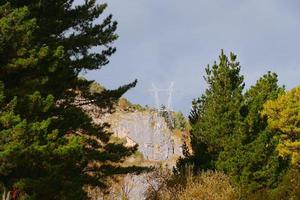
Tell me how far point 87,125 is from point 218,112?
46.9ft

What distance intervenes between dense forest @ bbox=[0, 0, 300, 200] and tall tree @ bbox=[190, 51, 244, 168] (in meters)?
0.07

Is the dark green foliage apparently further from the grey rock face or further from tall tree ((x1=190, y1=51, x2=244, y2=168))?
the grey rock face

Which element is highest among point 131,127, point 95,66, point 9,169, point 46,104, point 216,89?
point 131,127

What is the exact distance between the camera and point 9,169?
17031 millimetres

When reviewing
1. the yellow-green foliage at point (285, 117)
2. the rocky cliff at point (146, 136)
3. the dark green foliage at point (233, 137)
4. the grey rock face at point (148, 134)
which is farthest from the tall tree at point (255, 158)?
the grey rock face at point (148, 134)

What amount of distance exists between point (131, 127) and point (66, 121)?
5769cm

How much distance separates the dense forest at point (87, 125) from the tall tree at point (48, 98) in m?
0.04

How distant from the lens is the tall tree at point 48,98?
16.7 m

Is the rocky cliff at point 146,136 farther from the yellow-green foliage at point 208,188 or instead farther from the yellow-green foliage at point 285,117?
the yellow-green foliage at point 208,188

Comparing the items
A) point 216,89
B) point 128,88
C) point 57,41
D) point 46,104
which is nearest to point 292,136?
point 216,89

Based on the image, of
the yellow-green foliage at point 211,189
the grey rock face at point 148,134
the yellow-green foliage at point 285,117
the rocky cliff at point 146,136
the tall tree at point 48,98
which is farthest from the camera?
the grey rock face at point 148,134

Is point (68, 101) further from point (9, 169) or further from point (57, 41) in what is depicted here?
point (9, 169)

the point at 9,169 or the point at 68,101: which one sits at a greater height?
the point at 68,101

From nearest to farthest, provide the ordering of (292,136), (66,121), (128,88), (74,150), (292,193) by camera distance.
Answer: (74,150), (66,121), (128,88), (292,193), (292,136)
